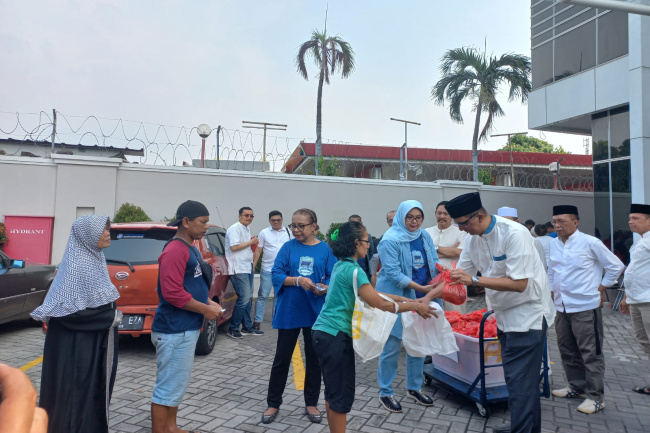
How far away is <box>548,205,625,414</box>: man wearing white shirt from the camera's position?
4598mm

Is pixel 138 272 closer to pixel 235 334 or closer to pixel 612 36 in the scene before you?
pixel 235 334

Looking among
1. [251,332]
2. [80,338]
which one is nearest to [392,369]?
[80,338]

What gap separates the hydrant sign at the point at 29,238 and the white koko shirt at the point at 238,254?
5685 mm

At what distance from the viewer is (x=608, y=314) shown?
980cm

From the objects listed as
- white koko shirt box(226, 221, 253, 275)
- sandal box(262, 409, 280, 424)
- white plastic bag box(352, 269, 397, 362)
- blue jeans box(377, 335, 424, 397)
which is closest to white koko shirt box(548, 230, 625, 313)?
blue jeans box(377, 335, 424, 397)

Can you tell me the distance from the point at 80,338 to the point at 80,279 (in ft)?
1.31

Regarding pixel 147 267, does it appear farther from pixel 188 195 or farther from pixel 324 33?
pixel 324 33

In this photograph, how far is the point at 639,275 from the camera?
4.59 metres

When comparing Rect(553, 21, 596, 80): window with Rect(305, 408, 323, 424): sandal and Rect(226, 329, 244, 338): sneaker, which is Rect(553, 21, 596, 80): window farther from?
Rect(305, 408, 323, 424): sandal

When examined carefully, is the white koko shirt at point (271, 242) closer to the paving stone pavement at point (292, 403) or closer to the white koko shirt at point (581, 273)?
the paving stone pavement at point (292, 403)

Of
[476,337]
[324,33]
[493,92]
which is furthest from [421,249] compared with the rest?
[324,33]

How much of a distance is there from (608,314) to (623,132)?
15.7 feet

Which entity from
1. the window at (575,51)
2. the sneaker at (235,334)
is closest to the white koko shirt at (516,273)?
the sneaker at (235,334)

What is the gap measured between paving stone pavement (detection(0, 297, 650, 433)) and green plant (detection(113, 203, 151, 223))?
15.3 ft
